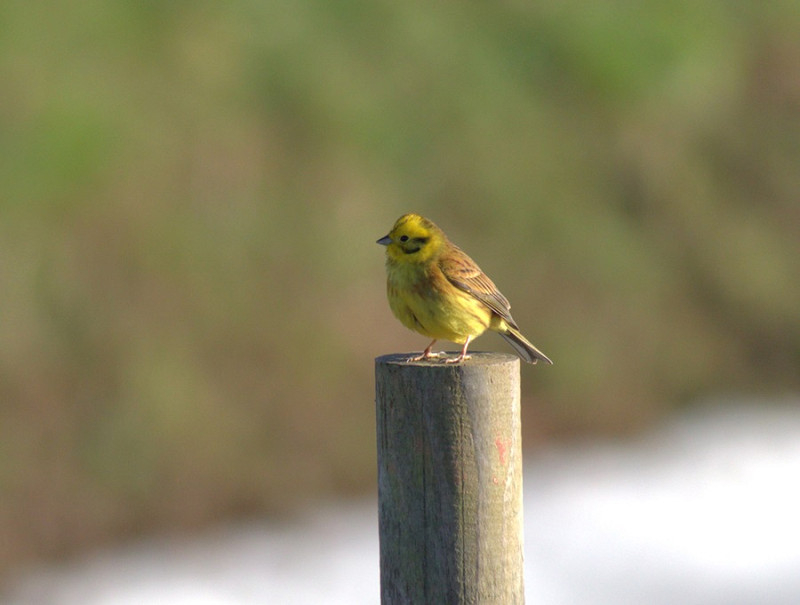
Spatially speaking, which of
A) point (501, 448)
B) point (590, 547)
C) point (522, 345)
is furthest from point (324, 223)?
point (501, 448)

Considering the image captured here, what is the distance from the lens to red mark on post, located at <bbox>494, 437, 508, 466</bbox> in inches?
156

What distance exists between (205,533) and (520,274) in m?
4.24

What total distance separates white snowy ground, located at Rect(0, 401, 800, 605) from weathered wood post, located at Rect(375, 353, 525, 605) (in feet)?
17.3

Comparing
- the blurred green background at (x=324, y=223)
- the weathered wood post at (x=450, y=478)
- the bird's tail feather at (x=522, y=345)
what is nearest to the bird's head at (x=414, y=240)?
the bird's tail feather at (x=522, y=345)

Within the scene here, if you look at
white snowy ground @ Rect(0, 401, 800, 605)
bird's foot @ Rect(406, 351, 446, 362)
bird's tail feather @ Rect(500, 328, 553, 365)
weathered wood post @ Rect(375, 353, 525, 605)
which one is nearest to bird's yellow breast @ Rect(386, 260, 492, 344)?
bird's tail feather @ Rect(500, 328, 553, 365)

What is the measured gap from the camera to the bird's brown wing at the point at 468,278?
5.23m

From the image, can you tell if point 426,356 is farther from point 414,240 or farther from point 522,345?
point 522,345

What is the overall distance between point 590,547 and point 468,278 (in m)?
5.45

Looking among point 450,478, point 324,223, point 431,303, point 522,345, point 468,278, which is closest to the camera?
point 450,478

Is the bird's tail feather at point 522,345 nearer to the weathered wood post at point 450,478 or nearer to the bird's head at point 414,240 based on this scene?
the bird's head at point 414,240

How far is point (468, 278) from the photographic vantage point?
5266 mm

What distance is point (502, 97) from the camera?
1430cm

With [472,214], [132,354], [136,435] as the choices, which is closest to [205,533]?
[136,435]

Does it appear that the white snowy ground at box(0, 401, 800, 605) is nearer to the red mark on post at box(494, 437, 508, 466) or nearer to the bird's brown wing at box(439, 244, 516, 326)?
the bird's brown wing at box(439, 244, 516, 326)
